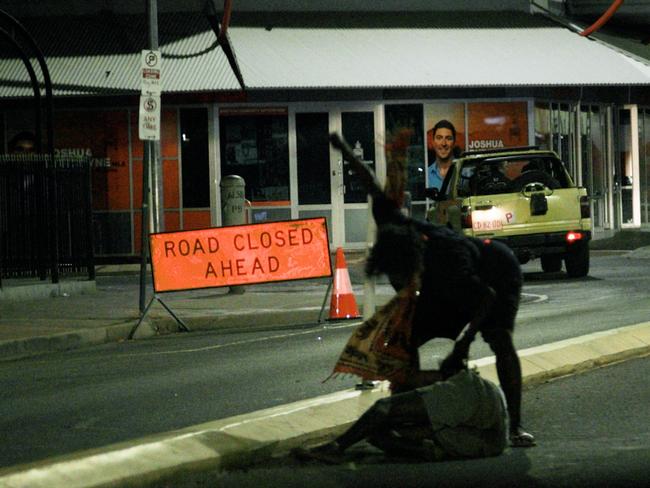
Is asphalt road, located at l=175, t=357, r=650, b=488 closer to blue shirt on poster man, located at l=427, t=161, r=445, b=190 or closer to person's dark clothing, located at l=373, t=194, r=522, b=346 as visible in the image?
person's dark clothing, located at l=373, t=194, r=522, b=346

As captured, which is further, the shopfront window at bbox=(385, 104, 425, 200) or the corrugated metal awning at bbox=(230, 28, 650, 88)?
the shopfront window at bbox=(385, 104, 425, 200)

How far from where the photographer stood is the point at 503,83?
27.0 m

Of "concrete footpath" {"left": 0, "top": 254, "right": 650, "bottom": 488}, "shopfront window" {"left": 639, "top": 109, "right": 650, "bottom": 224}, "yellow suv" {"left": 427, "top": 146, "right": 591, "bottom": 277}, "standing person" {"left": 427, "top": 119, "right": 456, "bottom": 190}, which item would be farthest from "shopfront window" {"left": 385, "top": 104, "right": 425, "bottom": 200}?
"yellow suv" {"left": 427, "top": 146, "right": 591, "bottom": 277}

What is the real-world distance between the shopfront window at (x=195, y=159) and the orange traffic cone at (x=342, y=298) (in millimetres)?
12673

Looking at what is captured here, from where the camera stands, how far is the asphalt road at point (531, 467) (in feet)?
22.3

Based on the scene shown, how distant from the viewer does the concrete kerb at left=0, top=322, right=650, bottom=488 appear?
6734mm

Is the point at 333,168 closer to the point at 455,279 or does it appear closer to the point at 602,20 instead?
the point at 602,20

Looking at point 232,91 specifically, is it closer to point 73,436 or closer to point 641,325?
point 641,325

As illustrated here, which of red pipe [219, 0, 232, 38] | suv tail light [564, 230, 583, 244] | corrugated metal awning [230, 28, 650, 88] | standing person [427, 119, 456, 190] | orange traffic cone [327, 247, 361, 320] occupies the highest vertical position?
red pipe [219, 0, 232, 38]

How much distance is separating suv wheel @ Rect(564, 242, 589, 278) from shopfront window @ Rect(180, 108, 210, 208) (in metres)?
9.90

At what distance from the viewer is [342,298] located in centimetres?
1517

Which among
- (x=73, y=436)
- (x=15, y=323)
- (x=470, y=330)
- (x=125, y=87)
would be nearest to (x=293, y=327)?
(x=15, y=323)

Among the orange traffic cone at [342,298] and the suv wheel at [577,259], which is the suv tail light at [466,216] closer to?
the suv wheel at [577,259]

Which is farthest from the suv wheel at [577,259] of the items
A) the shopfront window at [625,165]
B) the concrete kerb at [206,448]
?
the shopfront window at [625,165]
